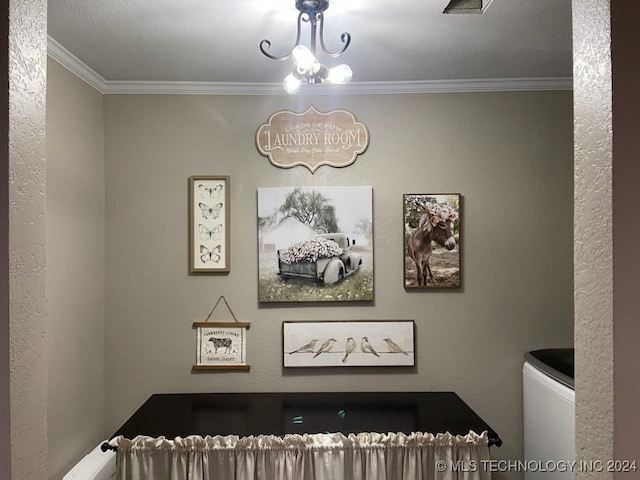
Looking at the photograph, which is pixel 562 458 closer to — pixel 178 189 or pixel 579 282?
pixel 579 282

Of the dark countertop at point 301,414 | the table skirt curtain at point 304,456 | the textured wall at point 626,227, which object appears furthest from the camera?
the dark countertop at point 301,414

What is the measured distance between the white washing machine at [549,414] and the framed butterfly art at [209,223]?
5.96 ft

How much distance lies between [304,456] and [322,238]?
1.22 meters

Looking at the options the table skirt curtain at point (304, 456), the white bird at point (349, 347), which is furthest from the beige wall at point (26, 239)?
the white bird at point (349, 347)

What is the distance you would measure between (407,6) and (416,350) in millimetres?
1895

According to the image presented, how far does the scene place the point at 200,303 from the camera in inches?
127

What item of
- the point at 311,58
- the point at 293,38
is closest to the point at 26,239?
the point at 311,58

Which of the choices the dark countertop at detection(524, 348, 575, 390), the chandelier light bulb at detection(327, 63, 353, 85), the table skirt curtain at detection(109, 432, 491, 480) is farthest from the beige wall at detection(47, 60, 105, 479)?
the dark countertop at detection(524, 348, 575, 390)

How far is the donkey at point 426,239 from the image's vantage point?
3184 mm

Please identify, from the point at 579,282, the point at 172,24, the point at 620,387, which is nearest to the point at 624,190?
the point at 579,282

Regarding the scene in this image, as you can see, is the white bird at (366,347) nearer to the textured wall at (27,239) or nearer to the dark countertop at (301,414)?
the dark countertop at (301,414)

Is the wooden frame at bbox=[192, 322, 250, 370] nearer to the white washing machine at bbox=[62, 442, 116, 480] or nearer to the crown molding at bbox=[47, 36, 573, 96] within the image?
the white washing machine at bbox=[62, 442, 116, 480]

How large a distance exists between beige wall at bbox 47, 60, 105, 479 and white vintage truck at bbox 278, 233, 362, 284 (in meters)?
1.07

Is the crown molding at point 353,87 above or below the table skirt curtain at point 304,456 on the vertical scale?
above
